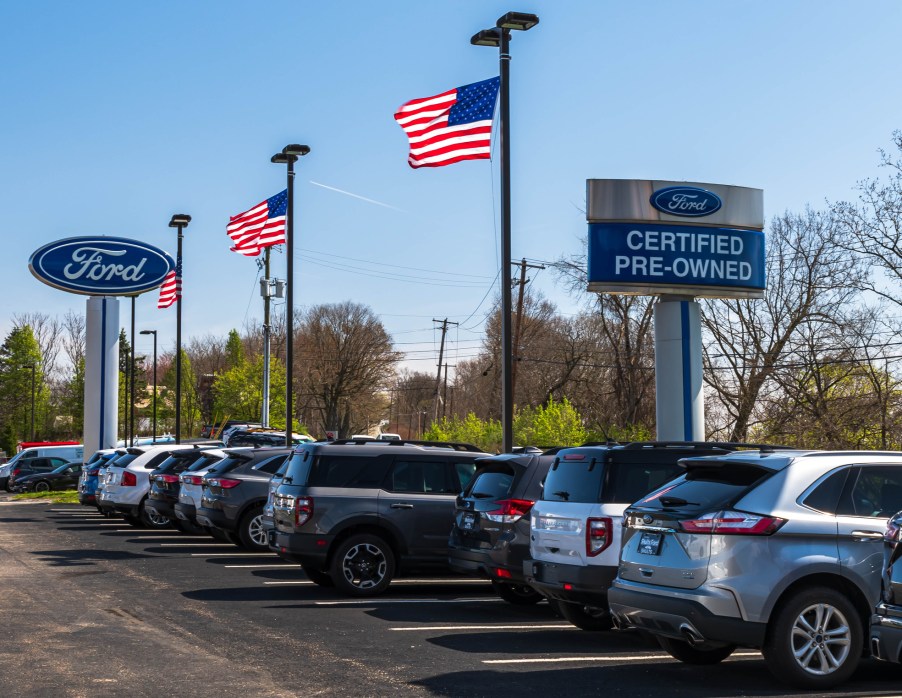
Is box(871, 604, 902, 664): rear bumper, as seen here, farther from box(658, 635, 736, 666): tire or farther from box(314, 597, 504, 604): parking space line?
box(314, 597, 504, 604): parking space line

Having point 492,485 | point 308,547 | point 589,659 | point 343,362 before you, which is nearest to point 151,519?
point 308,547

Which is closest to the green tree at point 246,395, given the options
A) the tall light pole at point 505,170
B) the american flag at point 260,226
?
the american flag at point 260,226

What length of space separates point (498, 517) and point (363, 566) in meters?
2.69

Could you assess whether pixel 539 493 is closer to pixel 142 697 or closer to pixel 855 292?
pixel 142 697

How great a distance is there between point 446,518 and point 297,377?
76253mm

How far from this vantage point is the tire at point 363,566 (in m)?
13.8

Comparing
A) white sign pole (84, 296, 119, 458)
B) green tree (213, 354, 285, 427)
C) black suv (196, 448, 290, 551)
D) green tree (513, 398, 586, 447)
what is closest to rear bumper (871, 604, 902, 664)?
black suv (196, 448, 290, 551)

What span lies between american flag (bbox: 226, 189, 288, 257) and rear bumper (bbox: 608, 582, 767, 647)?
75.2ft

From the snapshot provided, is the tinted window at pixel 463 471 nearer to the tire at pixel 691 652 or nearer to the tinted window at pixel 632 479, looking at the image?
the tinted window at pixel 632 479

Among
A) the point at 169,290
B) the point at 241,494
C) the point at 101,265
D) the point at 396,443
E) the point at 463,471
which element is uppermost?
the point at 101,265

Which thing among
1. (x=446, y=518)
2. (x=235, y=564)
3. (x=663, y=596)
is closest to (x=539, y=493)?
(x=446, y=518)

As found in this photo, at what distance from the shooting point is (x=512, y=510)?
11906 mm

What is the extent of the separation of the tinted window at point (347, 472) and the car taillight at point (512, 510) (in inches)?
106

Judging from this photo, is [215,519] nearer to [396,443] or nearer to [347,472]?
[396,443]
